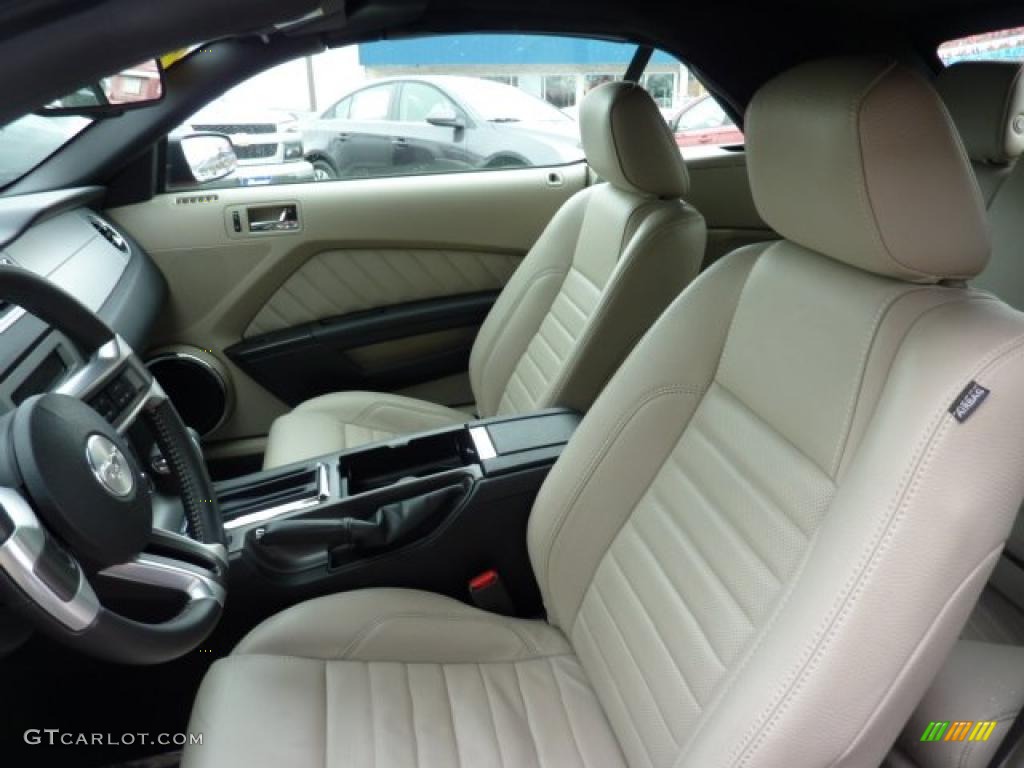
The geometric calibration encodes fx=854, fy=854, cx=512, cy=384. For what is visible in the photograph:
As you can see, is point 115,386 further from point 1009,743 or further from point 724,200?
point 724,200

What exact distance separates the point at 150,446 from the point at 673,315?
2.88 ft

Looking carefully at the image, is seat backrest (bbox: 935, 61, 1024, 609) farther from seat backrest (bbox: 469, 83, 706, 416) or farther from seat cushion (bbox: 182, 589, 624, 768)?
seat cushion (bbox: 182, 589, 624, 768)

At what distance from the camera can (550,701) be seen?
1211mm

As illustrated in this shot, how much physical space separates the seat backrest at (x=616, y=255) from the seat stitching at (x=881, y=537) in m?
0.94

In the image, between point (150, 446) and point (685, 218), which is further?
point (685, 218)

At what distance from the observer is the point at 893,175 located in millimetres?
865

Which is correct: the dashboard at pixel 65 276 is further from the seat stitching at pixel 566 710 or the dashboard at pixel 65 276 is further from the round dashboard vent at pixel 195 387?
the seat stitching at pixel 566 710

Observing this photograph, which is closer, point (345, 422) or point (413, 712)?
point (413, 712)

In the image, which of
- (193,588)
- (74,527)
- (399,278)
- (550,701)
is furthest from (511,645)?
(399,278)

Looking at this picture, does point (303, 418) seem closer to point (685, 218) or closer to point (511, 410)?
point (511, 410)

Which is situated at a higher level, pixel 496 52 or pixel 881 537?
pixel 496 52

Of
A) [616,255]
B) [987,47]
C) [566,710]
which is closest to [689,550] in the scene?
[566,710]

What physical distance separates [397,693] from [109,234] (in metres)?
1.41

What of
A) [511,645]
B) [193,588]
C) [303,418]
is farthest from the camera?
[303,418]
